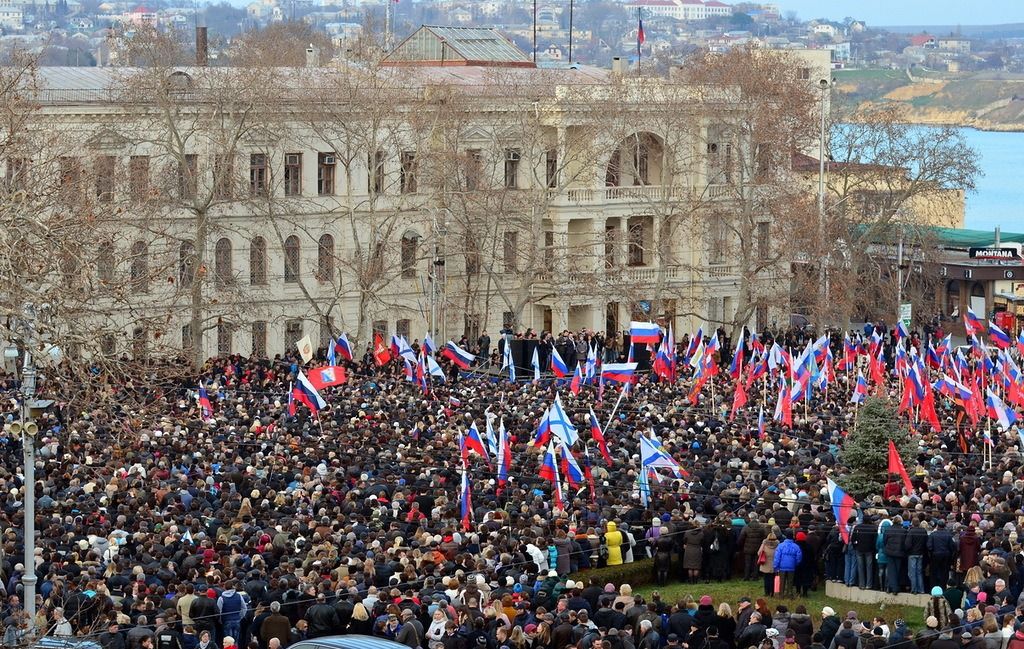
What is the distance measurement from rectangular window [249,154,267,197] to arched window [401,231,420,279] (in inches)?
176

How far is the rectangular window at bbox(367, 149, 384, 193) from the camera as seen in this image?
57.7 m

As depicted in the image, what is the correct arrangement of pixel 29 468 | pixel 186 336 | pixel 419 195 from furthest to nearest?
1. pixel 419 195
2. pixel 186 336
3. pixel 29 468

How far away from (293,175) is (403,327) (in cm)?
540

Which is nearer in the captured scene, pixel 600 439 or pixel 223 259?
pixel 600 439

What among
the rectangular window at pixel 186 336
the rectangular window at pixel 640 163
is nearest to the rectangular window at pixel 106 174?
the rectangular window at pixel 186 336

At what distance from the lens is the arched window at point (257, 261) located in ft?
195

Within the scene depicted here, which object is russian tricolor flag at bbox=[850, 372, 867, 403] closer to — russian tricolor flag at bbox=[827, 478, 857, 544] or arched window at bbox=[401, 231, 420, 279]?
russian tricolor flag at bbox=[827, 478, 857, 544]

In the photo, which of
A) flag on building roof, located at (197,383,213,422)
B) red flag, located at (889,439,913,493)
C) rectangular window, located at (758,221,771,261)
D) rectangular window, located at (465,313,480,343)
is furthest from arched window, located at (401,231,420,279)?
red flag, located at (889,439,913,493)

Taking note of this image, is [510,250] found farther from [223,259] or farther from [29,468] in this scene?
[29,468]

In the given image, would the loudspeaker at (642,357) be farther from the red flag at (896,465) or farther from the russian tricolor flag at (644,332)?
the red flag at (896,465)

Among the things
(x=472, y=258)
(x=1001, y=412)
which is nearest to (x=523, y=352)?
(x=472, y=258)

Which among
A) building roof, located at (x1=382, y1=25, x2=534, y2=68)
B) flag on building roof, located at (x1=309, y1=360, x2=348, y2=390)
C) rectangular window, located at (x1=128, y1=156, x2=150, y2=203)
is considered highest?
building roof, located at (x1=382, y1=25, x2=534, y2=68)

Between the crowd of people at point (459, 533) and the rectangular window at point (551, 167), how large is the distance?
75.8 feet

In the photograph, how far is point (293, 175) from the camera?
60.2 metres
